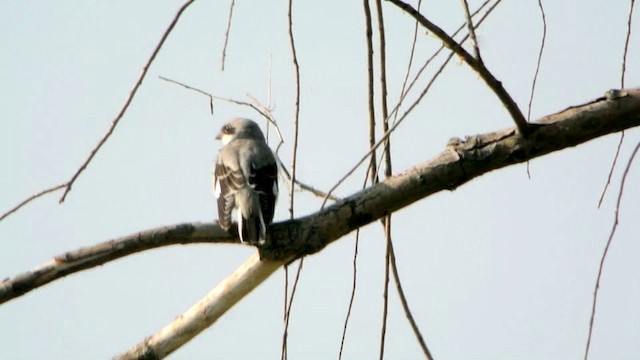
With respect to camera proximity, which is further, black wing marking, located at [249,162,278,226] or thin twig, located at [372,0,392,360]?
Answer: black wing marking, located at [249,162,278,226]

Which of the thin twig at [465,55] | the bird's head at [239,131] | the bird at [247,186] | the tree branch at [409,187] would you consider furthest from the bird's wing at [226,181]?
the thin twig at [465,55]

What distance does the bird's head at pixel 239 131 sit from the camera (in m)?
8.15

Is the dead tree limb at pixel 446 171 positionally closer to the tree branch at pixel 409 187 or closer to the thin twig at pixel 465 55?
the tree branch at pixel 409 187

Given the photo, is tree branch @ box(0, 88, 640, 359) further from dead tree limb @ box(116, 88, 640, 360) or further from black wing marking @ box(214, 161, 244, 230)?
black wing marking @ box(214, 161, 244, 230)

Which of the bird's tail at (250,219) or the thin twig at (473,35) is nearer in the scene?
the thin twig at (473,35)

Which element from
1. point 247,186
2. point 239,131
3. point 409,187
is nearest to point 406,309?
point 409,187

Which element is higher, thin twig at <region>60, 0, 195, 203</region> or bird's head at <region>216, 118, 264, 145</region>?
bird's head at <region>216, 118, 264, 145</region>

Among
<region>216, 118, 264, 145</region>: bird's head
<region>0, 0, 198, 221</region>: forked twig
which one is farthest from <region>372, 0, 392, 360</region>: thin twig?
<region>216, 118, 264, 145</region>: bird's head

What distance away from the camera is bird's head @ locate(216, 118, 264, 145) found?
8.15m

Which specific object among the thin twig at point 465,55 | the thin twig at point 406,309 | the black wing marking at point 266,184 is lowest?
the thin twig at point 406,309

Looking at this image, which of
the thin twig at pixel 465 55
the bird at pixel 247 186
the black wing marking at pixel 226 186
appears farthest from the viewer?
the black wing marking at pixel 226 186

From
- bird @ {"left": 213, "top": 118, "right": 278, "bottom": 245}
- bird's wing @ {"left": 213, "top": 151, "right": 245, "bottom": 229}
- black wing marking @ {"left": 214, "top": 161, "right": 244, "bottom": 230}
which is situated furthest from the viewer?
bird's wing @ {"left": 213, "top": 151, "right": 245, "bottom": 229}

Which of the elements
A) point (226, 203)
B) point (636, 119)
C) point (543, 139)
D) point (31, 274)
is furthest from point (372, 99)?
point (226, 203)

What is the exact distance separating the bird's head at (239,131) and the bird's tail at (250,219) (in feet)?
6.88
